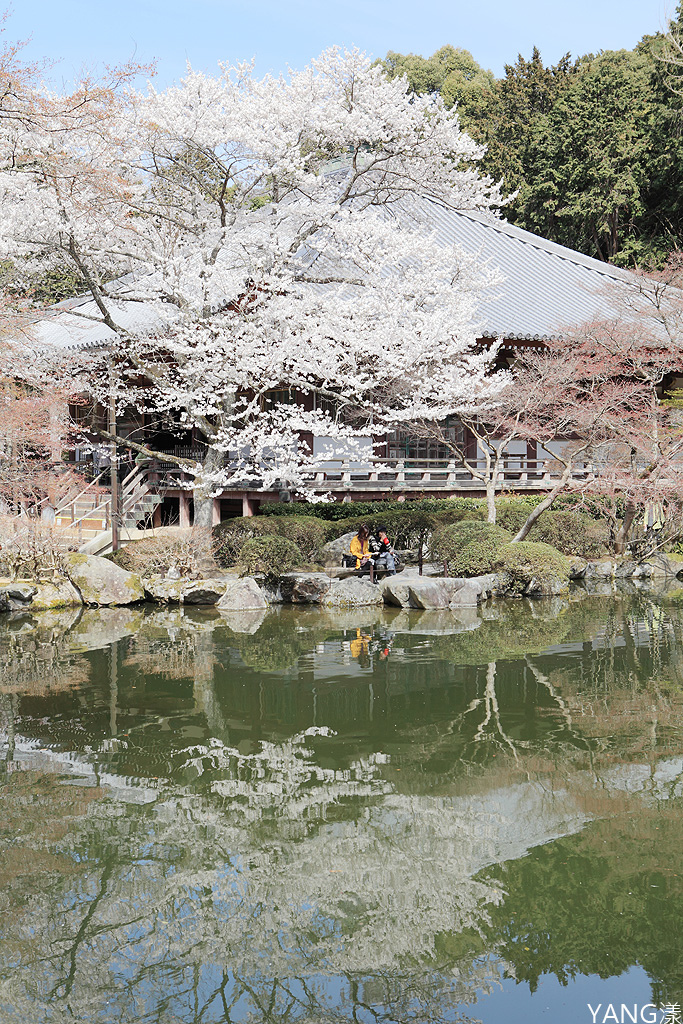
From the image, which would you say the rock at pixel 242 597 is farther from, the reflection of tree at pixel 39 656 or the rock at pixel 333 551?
the reflection of tree at pixel 39 656

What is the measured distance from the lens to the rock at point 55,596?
15359 millimetres

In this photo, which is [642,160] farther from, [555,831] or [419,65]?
[555,831]

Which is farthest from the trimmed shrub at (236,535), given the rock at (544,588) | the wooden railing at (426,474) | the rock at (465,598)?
the rock at (544,588)

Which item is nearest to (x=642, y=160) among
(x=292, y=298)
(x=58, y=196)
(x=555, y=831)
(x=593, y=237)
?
(x=593, y=237)

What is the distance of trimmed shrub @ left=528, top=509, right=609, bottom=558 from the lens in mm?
19156

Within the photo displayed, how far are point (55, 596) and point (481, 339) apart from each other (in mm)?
11299

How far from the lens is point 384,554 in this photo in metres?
16.8

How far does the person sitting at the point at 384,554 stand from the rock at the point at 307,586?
126 cm

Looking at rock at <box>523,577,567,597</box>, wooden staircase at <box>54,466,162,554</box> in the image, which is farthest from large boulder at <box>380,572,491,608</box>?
wooden staircase at <box>54,466,162,554</box>

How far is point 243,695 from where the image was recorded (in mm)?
9805

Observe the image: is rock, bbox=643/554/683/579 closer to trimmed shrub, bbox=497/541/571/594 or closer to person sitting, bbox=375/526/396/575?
trimmed shrub, bbox=497/541/571/594

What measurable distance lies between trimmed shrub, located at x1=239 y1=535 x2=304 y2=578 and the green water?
4939 millimetres

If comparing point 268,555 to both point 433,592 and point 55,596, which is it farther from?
point 55,596

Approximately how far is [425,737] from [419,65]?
1793 inches
